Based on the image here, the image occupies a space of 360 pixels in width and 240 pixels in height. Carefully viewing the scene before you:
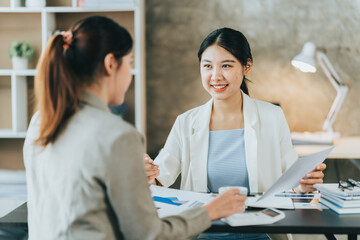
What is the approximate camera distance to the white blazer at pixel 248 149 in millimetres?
1744

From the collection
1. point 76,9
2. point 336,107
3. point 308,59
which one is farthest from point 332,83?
point 76,9

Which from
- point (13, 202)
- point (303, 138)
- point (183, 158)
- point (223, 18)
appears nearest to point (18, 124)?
point (13, 202)

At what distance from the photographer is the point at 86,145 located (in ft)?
2.82

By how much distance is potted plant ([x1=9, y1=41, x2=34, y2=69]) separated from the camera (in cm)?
284

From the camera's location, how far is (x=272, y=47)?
127 inches

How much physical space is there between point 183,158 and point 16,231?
0.81 metres

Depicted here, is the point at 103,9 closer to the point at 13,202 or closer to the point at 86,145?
the point at 13,202

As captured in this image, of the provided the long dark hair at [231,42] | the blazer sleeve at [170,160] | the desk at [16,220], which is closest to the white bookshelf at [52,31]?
the blazer sleeve at [170,160]

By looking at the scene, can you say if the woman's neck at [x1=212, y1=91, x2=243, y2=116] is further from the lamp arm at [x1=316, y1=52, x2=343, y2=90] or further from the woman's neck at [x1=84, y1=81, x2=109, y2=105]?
the lamp arm at [x1=316, y1=52, x2=343, y2=90]

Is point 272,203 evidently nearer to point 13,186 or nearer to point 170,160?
point 170,160

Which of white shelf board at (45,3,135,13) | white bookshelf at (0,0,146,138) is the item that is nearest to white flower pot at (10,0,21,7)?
white bookshelf at (0,0,146,138)

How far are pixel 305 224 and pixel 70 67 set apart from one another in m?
0.79

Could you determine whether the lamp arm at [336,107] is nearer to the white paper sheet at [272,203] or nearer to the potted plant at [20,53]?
the white paper sheet at [272,203]

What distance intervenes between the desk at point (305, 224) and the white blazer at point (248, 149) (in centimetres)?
49
